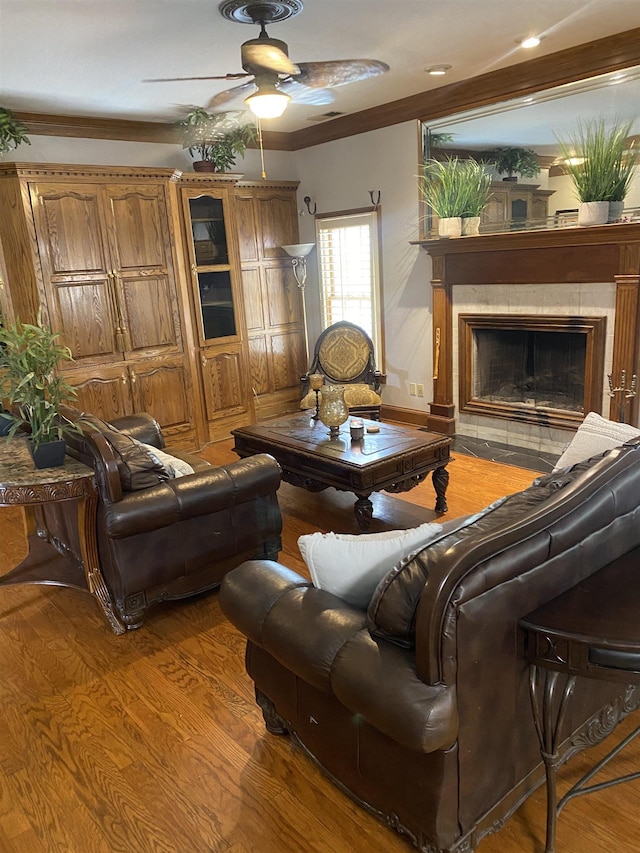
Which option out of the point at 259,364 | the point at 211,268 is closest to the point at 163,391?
the point at 211,268

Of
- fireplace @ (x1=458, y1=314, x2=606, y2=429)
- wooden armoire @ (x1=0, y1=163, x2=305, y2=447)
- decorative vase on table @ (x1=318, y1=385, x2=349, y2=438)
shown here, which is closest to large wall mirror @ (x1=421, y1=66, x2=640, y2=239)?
fireplace @ (x1=458, y1=314, x2=606, y2=429)

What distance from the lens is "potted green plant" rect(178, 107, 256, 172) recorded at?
17.3 ft

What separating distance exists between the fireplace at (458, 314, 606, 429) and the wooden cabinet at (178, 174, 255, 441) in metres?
1.99

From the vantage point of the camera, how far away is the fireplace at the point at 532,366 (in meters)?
4.48

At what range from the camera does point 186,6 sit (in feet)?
9.66

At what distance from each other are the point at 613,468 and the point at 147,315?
4.10 metres

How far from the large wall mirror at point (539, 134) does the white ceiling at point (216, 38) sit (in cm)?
32

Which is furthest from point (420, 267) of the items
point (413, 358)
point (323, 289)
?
point (323, 289)

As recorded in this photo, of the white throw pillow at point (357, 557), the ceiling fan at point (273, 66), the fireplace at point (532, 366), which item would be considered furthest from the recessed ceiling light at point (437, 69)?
the white throw pillow at point (357, 557)

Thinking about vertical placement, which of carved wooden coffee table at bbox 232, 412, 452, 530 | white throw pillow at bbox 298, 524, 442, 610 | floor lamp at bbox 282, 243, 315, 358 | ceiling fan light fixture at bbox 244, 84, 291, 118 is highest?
ceiling fan light fixture at bbox 244, 84, 291, 118

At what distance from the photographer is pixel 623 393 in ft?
14.0

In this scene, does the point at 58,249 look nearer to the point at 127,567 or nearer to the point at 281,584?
the point at 127,567

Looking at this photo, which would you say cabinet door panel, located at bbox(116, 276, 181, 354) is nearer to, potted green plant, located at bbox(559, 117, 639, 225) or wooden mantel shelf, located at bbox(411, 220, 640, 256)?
wooden mantel shelf, located at bbox(411, 220, 640, 256)

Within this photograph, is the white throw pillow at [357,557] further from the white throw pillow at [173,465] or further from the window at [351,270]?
the window at [351,270]
